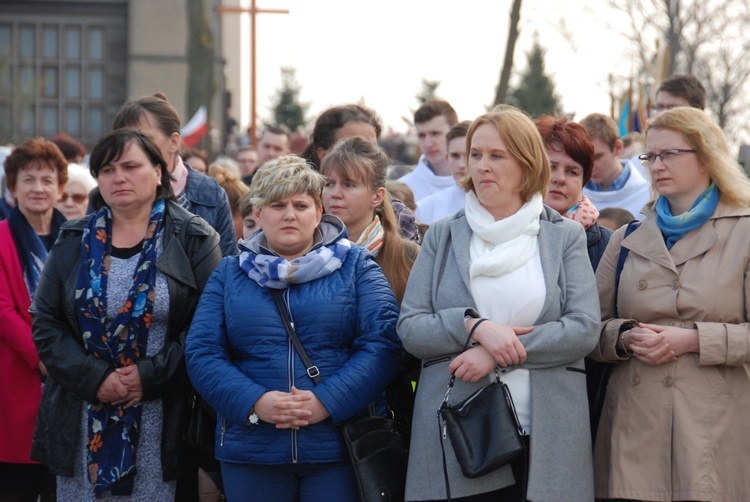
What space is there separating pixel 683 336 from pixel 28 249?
144 inches

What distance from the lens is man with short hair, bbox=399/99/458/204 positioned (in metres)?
8.72

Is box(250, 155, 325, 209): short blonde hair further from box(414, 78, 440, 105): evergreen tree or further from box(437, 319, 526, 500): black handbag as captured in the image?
box(414, 78, 440, 105): evergreen tree

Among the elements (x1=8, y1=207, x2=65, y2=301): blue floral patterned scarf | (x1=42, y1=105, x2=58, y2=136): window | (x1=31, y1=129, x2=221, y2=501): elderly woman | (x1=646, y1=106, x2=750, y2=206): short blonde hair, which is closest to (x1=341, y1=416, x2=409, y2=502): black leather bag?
(x1=31, y1=129, x2=221, y2=501): elderly woman

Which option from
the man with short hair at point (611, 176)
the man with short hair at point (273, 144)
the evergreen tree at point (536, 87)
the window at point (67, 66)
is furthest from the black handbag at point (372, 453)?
the evergreen tree at point (536, 87)

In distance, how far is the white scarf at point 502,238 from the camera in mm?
4410

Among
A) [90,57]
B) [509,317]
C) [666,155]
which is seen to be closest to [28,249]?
[509,317]

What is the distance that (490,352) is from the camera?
425cm

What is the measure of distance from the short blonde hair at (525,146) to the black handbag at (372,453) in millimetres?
1137

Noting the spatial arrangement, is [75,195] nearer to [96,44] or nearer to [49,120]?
[96,44]

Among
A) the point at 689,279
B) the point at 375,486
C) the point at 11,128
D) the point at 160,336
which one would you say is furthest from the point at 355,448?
the point at 11,128

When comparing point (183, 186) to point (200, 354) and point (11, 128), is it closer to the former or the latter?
point (200, 354)

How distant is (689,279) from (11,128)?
26.2m

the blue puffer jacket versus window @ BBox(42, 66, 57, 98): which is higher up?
window @ BBox(42, 66, 57, 98)

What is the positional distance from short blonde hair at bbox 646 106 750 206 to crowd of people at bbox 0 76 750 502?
0.01m
